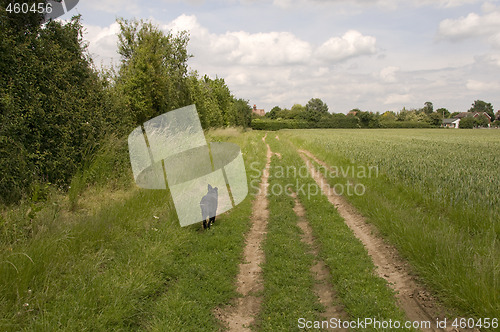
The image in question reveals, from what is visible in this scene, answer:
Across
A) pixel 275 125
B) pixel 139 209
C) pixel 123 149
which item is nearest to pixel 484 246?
pixel 139 209

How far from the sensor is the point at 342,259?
5.57m

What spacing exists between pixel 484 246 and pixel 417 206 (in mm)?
2971

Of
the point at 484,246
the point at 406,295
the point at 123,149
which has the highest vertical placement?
the point at 123,149

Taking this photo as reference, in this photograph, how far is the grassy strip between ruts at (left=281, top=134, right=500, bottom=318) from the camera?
391 cm

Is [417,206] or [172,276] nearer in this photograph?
[172,276]

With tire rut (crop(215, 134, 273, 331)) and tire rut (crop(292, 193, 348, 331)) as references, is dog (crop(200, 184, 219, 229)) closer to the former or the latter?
tire rut (crop(215, 134, 273, 331))

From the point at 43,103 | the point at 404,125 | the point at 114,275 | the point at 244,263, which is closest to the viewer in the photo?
the point at 114,275

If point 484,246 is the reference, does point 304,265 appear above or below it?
below

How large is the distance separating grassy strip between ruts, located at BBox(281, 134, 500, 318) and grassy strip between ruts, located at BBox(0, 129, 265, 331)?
3.04 meters

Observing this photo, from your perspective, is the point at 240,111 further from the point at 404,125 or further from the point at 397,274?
the point at 404,125

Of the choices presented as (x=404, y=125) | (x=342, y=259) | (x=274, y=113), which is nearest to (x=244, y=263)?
(x=342, y=259)

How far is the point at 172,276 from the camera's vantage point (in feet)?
16.5

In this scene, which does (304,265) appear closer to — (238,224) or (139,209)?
(238,224)

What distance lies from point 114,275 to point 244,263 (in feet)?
7.30
